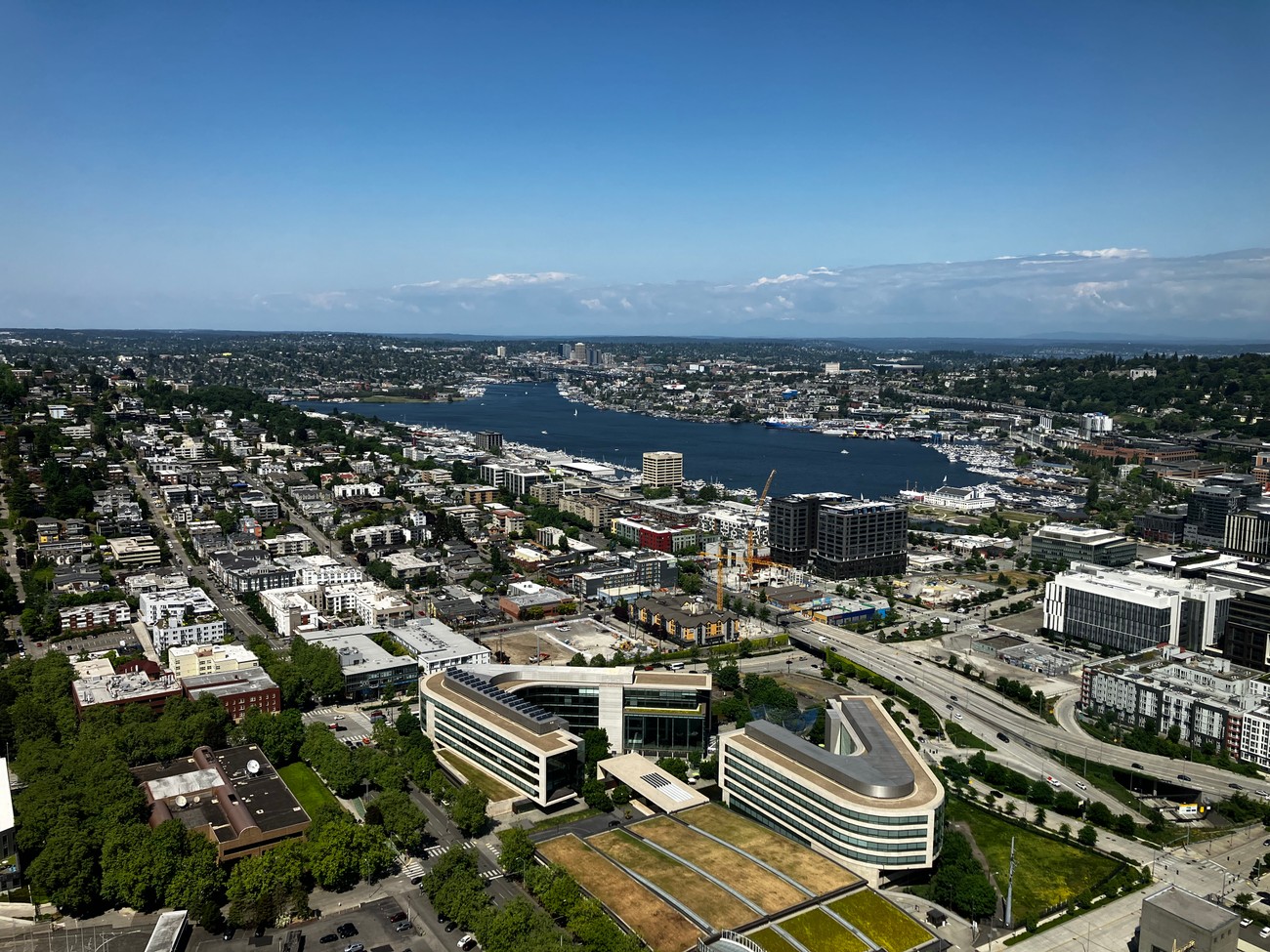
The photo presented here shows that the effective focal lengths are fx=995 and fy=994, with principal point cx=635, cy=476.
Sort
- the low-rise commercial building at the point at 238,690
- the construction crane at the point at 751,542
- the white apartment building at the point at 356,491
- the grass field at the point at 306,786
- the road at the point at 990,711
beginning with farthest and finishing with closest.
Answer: the white apartment building at the point at 356,491
the construction crane at the point at 751,542
the low-rise commercial building at the point at 238,690
the road at the point at 990,711
the grass field at the point at 306,786

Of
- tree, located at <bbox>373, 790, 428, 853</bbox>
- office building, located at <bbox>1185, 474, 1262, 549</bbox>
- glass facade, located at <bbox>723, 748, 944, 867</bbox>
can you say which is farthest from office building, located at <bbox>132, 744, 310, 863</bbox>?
office building, located at <bbox>1185, 474, 1262, 549</bbox>

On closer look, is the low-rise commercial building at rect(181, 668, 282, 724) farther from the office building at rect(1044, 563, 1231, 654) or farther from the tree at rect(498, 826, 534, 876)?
the office building at rect(1044, 563, 1231, 654)

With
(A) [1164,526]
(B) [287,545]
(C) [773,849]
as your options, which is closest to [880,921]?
(C) [773,849]

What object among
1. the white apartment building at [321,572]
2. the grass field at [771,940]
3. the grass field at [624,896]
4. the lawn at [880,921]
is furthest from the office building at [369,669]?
the lawn at [880,921]

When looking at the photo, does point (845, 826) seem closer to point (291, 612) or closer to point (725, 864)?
point (725, 864)

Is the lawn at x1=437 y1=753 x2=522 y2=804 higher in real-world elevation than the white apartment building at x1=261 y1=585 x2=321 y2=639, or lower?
lower

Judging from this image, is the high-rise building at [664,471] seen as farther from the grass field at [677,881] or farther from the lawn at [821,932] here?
the lawn at [821,932]
